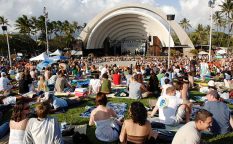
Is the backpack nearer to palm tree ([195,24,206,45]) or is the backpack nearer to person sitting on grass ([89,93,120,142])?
person sitting on grass ([89,93,120,142])

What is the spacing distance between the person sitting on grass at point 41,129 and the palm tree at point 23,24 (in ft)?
186

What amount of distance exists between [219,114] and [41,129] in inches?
153

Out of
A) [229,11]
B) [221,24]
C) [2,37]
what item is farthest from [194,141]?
[221,24]

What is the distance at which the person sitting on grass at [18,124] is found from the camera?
4992 millimetres

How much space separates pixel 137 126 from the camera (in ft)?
14.0

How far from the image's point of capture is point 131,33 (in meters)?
63.0

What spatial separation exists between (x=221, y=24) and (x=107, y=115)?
214 ft

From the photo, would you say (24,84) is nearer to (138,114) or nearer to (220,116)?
(220,116)

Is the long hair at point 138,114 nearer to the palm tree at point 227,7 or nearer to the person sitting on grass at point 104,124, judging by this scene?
the person sitting on grass at point 104,124

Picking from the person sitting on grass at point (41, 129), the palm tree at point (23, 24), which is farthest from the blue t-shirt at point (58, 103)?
the palm tree at point (23, 24)

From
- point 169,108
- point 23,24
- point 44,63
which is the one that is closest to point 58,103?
point 169,108

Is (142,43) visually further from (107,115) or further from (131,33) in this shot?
(107,115)

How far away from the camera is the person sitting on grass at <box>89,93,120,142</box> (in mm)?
5902

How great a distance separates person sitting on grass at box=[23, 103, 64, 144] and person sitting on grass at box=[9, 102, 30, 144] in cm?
53
